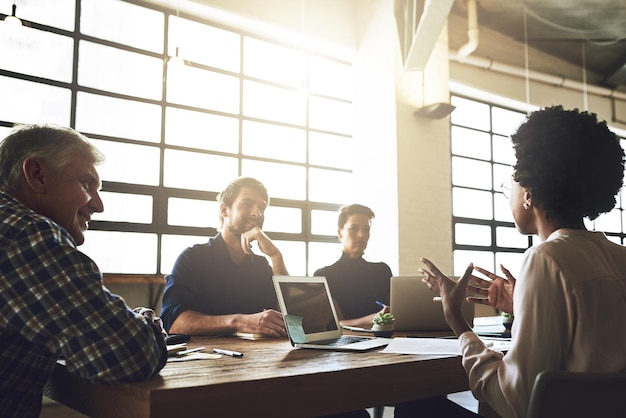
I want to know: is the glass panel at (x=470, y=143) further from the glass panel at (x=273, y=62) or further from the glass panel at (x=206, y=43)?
the glass panel at (x=206, y=43)

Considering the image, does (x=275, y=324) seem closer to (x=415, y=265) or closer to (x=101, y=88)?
(x=101, y=88)

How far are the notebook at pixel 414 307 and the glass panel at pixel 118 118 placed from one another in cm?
323

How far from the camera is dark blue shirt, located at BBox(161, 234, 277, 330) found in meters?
2.50

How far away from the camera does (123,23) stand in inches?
196

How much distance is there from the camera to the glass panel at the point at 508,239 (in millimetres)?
7320

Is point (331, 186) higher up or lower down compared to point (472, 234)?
higher up

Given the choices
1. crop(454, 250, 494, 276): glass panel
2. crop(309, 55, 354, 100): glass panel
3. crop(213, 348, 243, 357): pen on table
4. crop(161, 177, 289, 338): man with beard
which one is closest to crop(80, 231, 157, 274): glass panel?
crop(161, 177, 289, 338): man with beard

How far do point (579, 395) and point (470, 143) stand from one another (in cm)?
648

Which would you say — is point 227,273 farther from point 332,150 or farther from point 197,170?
point 332,150

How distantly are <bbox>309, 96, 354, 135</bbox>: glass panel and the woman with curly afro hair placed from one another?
188 inches

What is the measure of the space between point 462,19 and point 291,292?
19.6 ft

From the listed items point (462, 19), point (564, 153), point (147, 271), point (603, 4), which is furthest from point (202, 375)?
point (603, 4)

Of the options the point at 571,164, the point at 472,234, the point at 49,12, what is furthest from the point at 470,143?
the point at 571,164

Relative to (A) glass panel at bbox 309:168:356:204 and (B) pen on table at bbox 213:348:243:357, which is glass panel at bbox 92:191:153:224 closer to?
(A) glass panel at bbox 309:168:356:204
